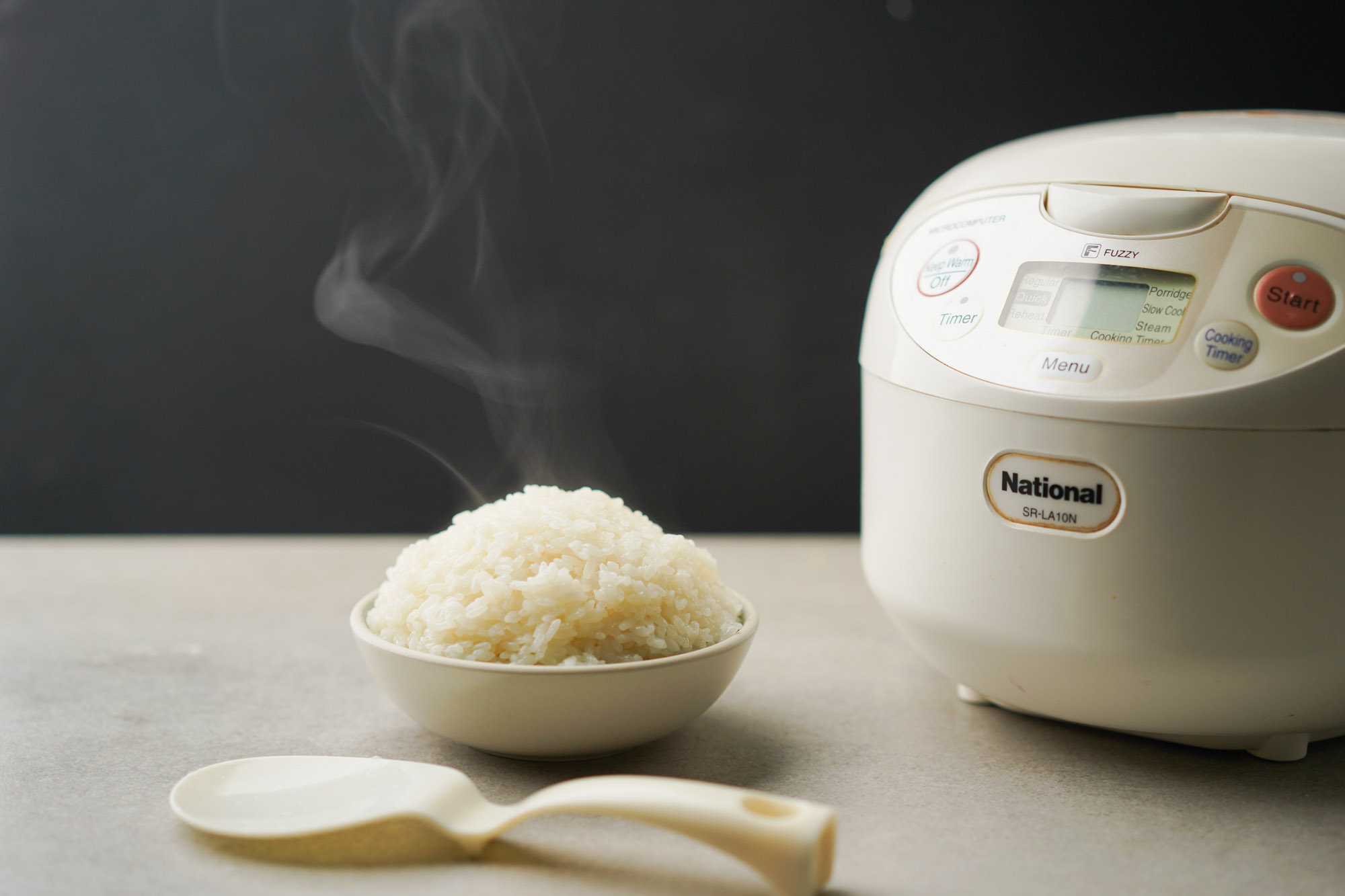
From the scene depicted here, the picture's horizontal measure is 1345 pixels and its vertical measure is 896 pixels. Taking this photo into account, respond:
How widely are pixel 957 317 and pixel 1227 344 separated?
153 millimetres

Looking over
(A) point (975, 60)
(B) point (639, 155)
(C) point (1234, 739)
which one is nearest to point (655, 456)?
(B) point (639, 155)

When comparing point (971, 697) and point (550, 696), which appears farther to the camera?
point (971, 697)

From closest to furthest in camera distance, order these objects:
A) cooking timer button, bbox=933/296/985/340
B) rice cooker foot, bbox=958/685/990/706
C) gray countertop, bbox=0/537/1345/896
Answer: gray countertop, bbox=0/537/1345/896, cooking timer button, bbox=933/296/985/340, rice cooker foot, bbox=958/685/990/706

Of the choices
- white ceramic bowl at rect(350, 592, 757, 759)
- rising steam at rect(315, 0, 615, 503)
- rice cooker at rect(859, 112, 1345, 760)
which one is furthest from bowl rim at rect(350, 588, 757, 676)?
rising steam at rect(315, 0, 615, 503)

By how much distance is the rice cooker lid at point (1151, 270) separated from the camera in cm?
55

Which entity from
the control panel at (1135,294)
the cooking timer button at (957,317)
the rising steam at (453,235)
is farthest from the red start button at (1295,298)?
the rising steam at (453,235)

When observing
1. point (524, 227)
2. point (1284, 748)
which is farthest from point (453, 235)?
point (1284, 748)

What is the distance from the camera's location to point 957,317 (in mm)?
649

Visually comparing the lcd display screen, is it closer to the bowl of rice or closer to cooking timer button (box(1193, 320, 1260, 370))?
cooking timer button (box(1193, 320, 1260, 370))

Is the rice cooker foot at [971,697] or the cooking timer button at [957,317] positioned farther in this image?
the rice cooker foot at [971,697]

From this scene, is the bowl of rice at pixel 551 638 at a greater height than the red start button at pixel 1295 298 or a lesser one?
lesser

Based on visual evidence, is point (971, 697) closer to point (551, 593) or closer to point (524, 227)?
point (551, 593)

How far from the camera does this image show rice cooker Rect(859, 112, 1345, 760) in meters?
0.55

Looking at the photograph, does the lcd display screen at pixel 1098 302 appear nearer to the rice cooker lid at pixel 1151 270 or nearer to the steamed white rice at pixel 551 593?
the rice cooker lid at pixel 1151 270
